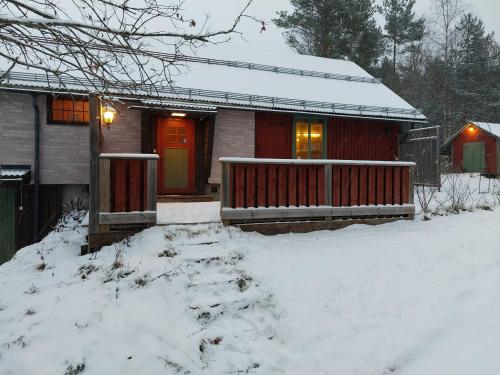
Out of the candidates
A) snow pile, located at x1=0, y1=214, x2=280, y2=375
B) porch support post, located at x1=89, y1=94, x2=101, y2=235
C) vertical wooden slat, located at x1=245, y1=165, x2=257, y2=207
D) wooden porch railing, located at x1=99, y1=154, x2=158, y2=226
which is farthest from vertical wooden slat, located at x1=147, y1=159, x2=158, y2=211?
vertical wooden slat, located at x1=245, y1=165, x2=257, y2=207

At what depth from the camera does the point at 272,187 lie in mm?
6180

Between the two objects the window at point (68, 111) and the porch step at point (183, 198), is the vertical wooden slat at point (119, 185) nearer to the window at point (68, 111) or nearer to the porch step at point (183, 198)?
the porch step at point (183, 198)

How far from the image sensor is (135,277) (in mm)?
4254

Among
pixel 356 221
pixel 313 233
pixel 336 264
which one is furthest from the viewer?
pixel 356 221

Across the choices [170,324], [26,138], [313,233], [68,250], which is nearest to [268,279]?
[170,324]

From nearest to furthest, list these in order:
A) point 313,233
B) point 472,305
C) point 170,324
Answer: point 170,324 < point 472,305 < point 313,233

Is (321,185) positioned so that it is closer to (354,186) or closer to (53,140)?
(354,186)

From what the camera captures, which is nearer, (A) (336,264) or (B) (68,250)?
(A) (336,264)

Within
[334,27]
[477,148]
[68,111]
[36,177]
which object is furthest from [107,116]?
[477,148]

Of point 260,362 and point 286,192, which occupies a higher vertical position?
point 286,192

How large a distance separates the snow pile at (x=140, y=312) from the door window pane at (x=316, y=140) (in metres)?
6.95

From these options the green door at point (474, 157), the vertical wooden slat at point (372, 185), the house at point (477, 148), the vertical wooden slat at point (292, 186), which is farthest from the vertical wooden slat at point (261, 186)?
the green door at point (474, 157)

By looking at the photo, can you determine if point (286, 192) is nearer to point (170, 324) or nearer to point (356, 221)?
point (356, 221)

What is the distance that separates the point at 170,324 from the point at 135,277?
0.99m
